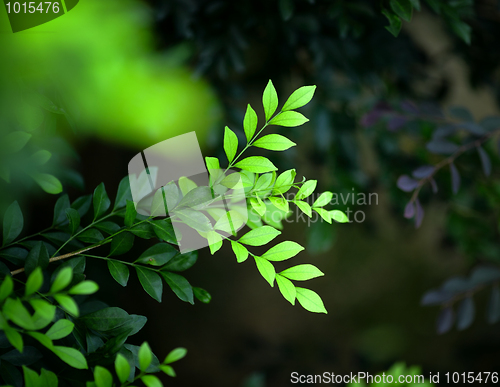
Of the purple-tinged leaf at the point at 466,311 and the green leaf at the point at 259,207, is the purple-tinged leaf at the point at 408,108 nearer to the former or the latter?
the purple-tinged leaf at the point at 466,311

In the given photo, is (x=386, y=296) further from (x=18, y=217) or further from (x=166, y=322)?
(x=18, y=217)

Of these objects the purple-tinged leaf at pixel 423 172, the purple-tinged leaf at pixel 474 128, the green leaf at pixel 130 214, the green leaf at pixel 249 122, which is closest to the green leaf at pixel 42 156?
the green leaf at pixel 130 214

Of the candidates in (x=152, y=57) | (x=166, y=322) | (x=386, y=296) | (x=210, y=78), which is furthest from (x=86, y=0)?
(x=386, y=296)

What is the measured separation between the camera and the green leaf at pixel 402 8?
1.39 feet

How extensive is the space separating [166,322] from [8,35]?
3.83 feet

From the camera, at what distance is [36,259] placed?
330mm

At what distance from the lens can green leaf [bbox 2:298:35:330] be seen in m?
0.24

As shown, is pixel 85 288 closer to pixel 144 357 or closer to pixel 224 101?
pixel 144 357

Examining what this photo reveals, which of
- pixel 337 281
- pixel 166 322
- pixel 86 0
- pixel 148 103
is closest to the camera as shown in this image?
pixel 86 0

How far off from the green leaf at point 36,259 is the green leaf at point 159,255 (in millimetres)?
84

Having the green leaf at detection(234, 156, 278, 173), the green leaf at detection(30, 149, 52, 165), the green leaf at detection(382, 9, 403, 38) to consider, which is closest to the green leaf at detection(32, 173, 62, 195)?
the green leaf at detection(30, 149, 52, 165)

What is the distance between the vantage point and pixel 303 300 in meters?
0.33

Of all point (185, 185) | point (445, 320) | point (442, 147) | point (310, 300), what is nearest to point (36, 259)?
point (185, 185)

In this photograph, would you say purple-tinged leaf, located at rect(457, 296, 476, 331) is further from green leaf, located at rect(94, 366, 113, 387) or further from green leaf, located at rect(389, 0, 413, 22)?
green leaf, located at rect(94, 366, 113, 387)
